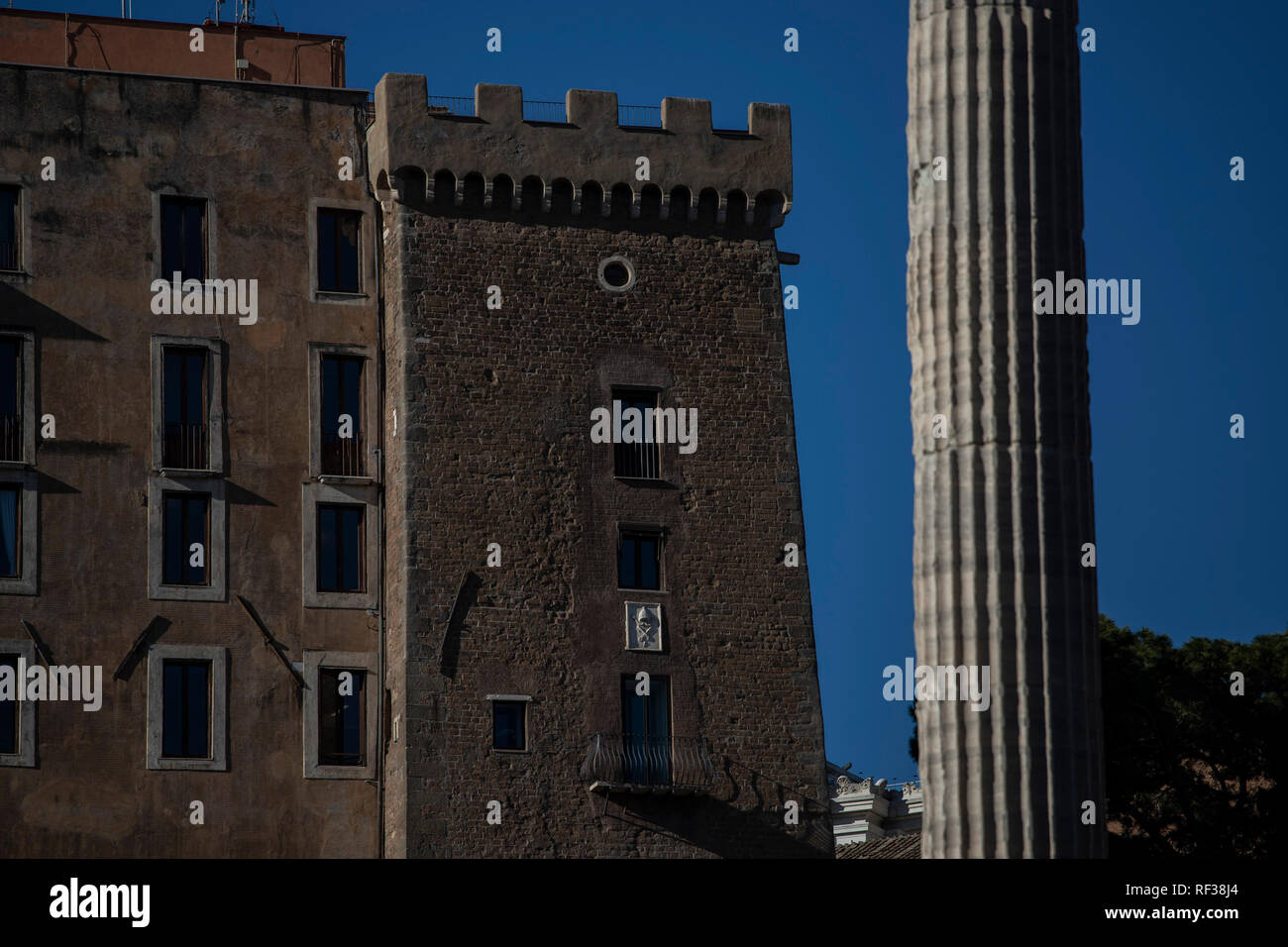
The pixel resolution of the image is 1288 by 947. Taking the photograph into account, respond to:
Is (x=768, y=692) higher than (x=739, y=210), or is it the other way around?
(x=739, y=210)

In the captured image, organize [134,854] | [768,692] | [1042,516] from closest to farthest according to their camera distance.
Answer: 1. [1042,516]
2. [134,854]
3. [768,692]

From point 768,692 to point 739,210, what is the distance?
10.2m

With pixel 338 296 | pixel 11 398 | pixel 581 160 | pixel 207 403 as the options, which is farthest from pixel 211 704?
pixel 581 160

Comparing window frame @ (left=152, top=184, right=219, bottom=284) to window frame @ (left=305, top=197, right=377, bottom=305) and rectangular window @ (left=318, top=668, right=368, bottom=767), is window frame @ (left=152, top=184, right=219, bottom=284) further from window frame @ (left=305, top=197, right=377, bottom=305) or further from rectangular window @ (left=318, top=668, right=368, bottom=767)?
rectangular window @ (left=318, top=668, right=368, bottom=767)

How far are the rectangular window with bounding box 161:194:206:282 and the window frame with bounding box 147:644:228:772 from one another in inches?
293

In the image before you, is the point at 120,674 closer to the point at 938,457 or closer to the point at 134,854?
the point at 134,854

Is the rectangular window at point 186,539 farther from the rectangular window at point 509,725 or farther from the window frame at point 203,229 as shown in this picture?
the rectangular window at point 509,725

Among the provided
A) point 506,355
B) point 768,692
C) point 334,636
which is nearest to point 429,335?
point 506,355

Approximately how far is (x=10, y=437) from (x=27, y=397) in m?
0.82

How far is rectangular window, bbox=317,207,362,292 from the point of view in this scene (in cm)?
5653

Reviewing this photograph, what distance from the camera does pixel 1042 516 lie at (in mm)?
31266

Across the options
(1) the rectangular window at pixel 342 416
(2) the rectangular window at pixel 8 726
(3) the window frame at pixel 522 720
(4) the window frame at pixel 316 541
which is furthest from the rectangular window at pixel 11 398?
(3) the window frame at pixel 522 720

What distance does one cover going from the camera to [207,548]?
54125 millimetres

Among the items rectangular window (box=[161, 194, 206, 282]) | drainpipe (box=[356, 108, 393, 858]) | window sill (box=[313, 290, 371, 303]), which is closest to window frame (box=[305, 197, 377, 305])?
window sill (box=[313, 290, 371, 303])
